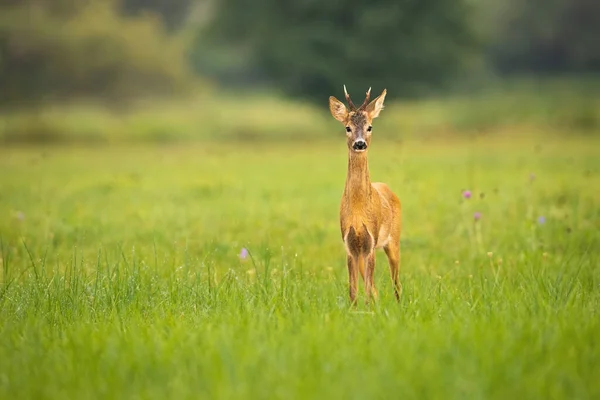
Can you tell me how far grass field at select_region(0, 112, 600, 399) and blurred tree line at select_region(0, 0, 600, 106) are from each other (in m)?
17.3

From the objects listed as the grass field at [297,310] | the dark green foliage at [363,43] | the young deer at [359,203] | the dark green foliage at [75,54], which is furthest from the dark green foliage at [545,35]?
the young deer at [359,203]

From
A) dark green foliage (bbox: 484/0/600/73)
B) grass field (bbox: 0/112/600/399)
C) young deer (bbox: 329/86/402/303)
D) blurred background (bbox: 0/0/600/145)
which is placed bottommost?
grass field (bbox: 0/112/600/399)

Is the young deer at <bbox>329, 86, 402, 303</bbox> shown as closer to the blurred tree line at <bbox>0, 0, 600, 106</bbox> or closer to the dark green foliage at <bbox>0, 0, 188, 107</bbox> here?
the blurred tree line at <bbox>0, 0, 600, 106</bbox>

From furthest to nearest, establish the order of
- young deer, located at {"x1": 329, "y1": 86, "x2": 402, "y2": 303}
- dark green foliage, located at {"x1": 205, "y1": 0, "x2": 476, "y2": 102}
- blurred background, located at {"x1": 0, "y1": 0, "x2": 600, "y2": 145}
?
blurred background, located at {"x1": 0, "y1": 0, "x2": 600, "y2": 145} → dark green foliage, located at {"x1": 205, "y1": 0, "x2": 476, "y2": 102} → young deer, located at {"x1": 329, "y1": 86, "x2": 402, "y2": 303}

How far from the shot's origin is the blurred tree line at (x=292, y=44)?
27.8 metres

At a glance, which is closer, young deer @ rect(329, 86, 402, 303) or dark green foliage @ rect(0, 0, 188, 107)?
young deer @ rect(329, 86, 402, 303)

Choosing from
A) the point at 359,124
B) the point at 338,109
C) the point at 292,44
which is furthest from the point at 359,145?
the point at 292,44

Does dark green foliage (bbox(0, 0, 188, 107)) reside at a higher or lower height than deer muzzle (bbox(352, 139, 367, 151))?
higher

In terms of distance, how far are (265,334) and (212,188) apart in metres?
9.84

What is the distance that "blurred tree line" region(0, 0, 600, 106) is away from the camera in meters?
27.8

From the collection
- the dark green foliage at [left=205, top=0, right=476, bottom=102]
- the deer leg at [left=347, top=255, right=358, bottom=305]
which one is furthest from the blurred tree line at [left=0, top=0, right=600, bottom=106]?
the deer leg at [left=347, top=255, right=358, bottom=305]

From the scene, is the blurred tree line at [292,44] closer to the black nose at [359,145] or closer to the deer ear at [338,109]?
the deer ear at [338,109]

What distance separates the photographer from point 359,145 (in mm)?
5160

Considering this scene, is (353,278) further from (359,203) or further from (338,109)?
(338,109)
